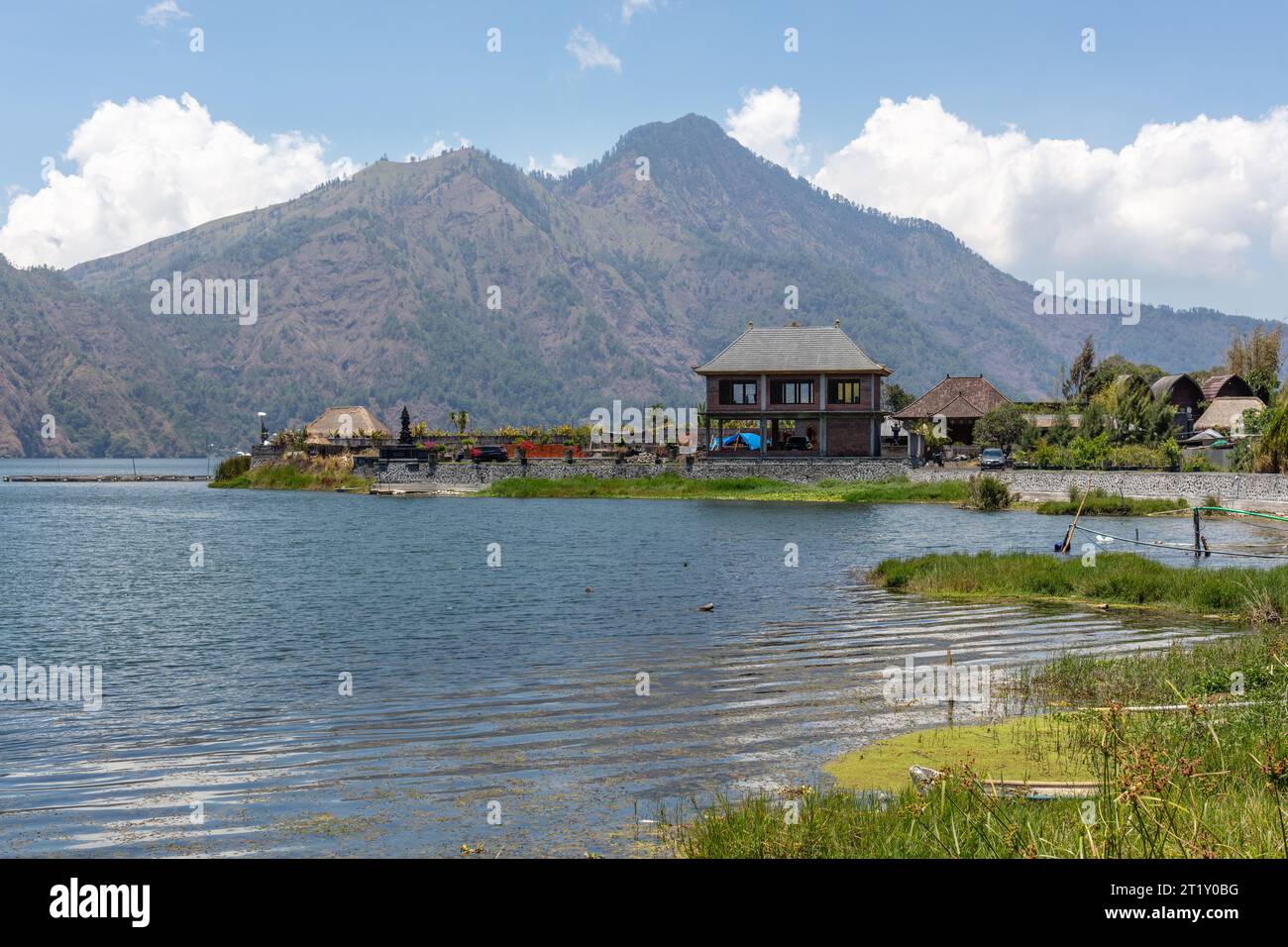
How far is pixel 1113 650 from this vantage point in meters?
23.7

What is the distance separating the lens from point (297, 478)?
4914 inches

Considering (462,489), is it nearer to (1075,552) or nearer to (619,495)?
(619,495)

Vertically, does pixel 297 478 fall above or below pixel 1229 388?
below

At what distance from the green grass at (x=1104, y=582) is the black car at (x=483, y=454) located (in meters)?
73.9

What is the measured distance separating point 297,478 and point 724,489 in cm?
5479

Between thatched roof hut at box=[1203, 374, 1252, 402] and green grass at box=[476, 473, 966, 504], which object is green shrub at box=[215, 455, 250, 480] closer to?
green grass at box=[476, 473, 966, 504]

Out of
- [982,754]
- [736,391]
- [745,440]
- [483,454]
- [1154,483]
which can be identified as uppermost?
[736,391]

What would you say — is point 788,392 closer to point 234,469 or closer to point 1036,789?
point 234,469

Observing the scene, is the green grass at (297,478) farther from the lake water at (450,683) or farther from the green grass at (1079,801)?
the green grass at (1079,801)

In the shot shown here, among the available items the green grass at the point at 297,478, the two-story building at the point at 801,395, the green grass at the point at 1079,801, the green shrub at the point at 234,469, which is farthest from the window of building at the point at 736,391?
the green grass at the point at 1079,801

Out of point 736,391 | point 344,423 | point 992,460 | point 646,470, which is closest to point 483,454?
point 646,470

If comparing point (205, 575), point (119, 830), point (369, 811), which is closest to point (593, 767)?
point (369, 811)

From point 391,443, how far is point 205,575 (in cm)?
8112

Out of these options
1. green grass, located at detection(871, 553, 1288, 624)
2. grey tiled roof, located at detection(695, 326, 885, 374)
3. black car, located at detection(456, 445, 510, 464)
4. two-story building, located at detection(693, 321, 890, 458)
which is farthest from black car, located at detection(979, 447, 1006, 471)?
green grass, located at detection(871, 553, 1288, 624)
